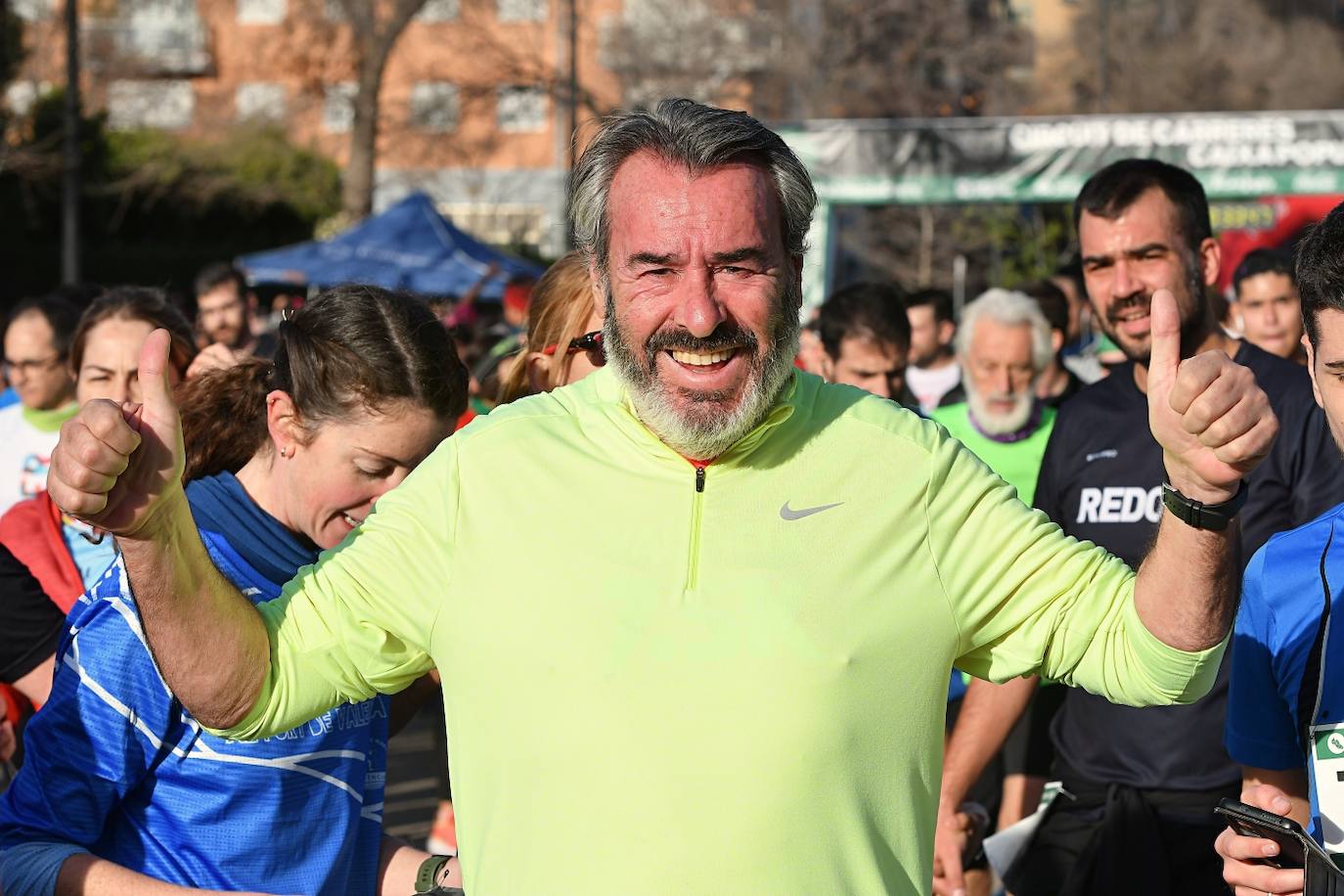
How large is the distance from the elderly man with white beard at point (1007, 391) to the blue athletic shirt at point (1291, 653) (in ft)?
11.6

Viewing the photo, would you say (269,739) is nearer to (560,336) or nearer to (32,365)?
(560,336)

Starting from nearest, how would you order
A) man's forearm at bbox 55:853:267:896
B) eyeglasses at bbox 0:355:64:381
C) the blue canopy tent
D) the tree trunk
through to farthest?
man's forearm at bbox 55:853:267:896 < eyeglasses at bbox 0:355:64:381 < the blue canopy tent < the tree trunk

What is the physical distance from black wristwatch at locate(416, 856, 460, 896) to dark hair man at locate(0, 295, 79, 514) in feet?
11.5

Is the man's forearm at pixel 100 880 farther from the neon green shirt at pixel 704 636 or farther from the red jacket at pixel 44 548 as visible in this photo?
the red jacket at pixel 44 548

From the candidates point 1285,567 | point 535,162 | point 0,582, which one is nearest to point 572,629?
point 1285,567

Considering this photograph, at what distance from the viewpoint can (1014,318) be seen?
275 inches

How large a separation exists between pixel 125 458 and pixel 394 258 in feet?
56.1

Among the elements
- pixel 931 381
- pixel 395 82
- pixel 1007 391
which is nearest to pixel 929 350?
pixel 931 381

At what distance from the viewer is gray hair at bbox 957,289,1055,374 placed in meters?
6.93

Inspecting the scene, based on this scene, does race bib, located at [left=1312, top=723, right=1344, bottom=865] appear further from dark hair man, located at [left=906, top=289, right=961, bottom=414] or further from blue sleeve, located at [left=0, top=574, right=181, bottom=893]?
dark hair man, located at [left=906, top=289, right=961, bottom=414]

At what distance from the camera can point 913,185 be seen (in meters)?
16.3

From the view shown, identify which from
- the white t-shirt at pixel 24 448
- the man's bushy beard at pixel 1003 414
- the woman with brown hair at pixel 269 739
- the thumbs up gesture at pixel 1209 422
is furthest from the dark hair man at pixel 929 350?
the thumbs up gesture at pixel 1209 422

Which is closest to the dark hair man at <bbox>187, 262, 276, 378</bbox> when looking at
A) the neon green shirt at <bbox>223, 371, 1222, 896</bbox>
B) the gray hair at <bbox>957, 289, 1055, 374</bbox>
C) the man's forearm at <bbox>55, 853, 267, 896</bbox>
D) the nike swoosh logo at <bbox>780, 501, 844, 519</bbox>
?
the gray hair at <bbox>957, 289, 1055, 374</bbox>

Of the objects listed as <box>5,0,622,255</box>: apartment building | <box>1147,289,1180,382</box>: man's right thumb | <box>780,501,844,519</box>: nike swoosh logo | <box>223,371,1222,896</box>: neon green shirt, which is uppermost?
<box>5,0,622,255</box>: apartment building
